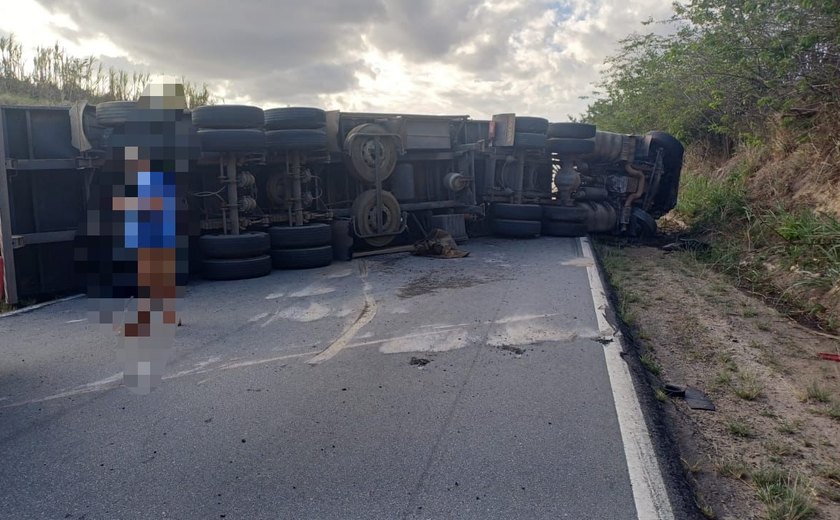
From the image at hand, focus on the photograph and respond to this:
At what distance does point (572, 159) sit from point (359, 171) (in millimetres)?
5364

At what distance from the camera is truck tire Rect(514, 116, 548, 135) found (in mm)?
13367

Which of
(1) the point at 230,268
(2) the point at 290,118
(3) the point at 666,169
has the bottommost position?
(1) the point at 230,268

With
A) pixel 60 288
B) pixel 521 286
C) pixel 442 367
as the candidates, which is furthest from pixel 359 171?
pixel 442 367

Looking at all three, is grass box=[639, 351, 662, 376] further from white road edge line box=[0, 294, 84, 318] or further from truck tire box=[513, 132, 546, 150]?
truck tire box=[513, 132, 546, 150]

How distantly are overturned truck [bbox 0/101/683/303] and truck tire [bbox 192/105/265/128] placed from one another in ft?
0.05

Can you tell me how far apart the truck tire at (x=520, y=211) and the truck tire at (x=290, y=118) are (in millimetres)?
4999

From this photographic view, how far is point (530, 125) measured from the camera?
13.4m

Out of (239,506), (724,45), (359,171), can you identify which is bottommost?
(239,506)

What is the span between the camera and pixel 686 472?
144 inches

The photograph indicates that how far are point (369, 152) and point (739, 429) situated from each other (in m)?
8.06

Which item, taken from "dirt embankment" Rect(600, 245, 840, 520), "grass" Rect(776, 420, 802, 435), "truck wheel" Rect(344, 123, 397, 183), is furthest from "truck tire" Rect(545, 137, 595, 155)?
"grass" Rect(776, 420, 802, 435)

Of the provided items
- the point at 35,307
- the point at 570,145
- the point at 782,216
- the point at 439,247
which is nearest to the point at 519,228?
the point at 570,145

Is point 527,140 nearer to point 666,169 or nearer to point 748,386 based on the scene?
point 666,169

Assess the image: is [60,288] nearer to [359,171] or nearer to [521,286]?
[359,171]
